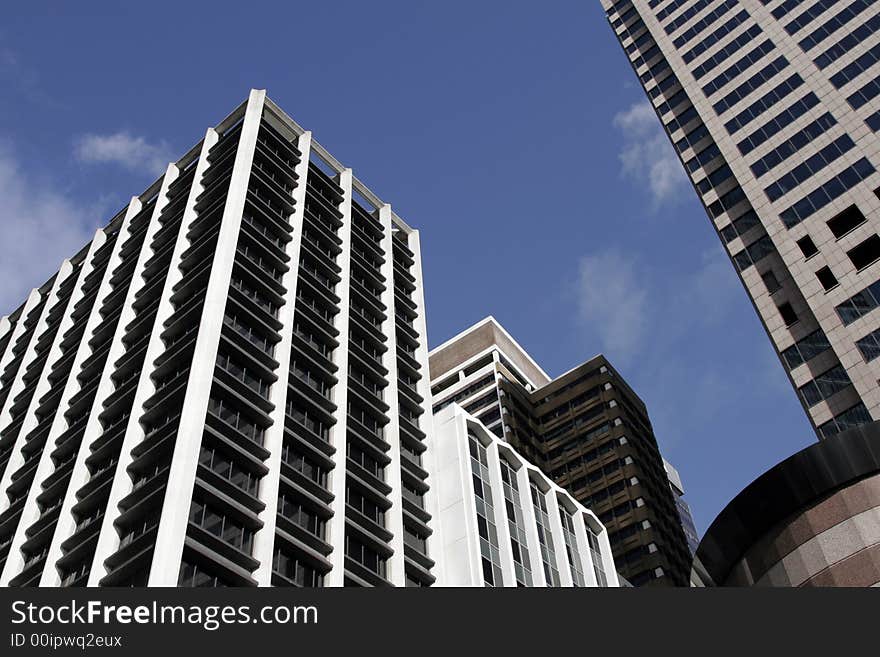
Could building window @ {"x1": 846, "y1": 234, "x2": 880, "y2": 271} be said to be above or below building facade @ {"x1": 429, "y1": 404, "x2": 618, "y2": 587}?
above

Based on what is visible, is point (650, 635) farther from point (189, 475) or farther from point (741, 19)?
point (741, 19)

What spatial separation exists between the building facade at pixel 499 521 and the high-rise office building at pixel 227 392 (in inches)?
87.3

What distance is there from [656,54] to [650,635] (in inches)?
3791

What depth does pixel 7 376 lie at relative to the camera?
81.2m

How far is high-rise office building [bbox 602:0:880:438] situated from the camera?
6575cm

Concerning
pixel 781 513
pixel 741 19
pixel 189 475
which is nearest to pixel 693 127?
pixel 741 19

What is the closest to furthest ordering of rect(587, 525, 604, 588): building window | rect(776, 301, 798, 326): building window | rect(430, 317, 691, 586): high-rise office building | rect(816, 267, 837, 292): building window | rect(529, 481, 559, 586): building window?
rect(816, 267, 837, 292): building window < rect(529, 481, 559, 586): building window < rect(776, 301, 798, 326): building window < rect(587, 525, 604, 588): building window < rect(430, 317, 691, 586): high-rise office building

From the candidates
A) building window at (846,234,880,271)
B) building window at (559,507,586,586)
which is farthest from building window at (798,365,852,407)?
building window at (559,507,586,586)

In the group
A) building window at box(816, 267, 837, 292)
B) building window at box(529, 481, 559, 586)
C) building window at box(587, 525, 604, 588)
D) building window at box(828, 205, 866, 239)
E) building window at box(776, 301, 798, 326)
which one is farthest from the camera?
building window at box(587, 525, 604, 588)

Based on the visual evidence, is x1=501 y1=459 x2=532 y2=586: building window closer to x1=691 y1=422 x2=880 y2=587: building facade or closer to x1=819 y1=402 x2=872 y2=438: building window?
x1=819 y1=402 x2=872 y2=438: building window

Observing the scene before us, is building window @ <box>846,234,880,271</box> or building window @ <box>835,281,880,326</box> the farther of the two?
building window @ <box>846,234,880,271</box>

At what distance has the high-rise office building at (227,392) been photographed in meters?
48.6

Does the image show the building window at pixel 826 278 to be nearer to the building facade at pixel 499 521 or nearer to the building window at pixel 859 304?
the building window at pixel 859 304

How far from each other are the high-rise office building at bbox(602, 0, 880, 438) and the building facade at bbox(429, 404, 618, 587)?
22.3 meters
